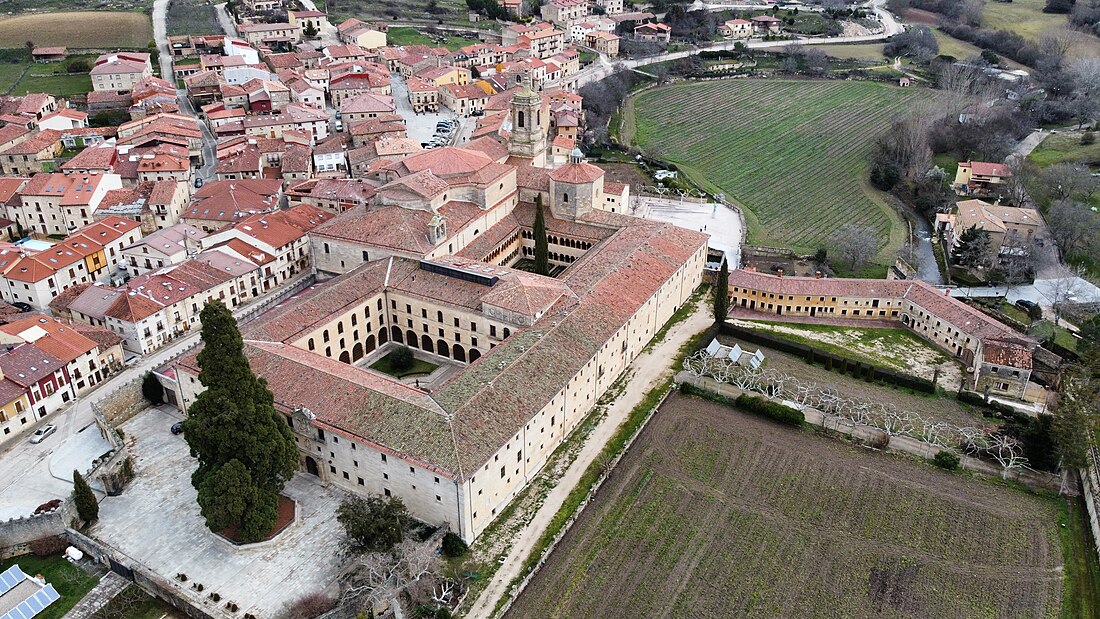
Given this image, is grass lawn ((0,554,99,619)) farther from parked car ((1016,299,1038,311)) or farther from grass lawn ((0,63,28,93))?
grass lawn ((0,63,28,93))

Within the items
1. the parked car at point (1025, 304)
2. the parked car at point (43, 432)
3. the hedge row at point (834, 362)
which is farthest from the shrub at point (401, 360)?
the parked car at point (1025, 304)

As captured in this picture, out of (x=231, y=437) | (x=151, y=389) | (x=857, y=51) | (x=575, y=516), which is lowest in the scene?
(x=575, y=516)

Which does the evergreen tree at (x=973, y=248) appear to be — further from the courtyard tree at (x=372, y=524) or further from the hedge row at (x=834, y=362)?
the courtyard tree at (x=372, y=524)

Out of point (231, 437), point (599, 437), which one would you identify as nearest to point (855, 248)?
point (599, 437)

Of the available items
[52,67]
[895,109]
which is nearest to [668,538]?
[895,109]

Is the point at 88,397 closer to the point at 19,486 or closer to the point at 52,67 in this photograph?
the point at 19,486

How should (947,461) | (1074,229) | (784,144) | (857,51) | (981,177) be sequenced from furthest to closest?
(857,51) → (784,144) → (981,177) → (1074,229) → (947,461)

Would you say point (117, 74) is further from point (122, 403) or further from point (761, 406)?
point (761, 406)

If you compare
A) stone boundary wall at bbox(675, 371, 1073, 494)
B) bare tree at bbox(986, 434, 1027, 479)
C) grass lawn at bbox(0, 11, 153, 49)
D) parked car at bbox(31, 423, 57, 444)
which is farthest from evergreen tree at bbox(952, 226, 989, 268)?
grass lawn at bbox(0, 11, 153, 49)
